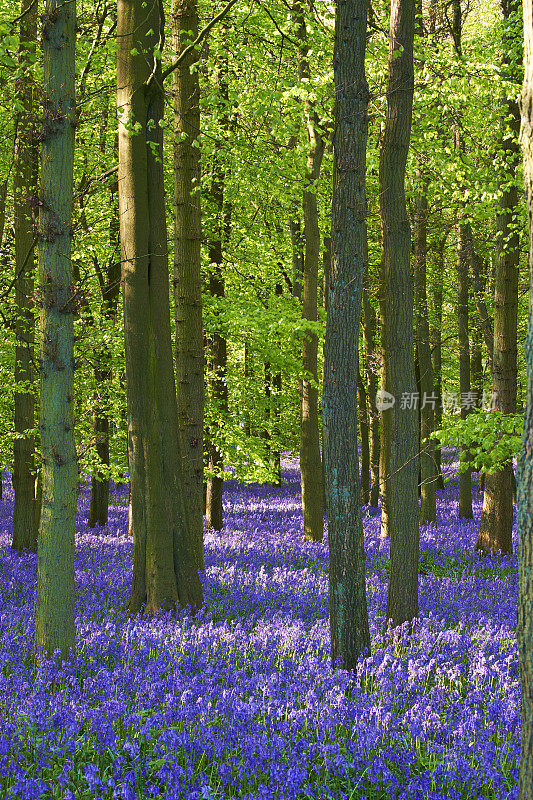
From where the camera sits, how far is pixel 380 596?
9023mm

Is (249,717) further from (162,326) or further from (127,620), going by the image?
(162,326)

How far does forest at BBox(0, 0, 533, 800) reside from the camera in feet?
13.9

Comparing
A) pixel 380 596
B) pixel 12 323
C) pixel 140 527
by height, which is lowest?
pixel 380 596

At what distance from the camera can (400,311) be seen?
734 centimetres

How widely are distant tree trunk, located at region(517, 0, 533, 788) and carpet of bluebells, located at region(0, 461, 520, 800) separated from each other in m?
1.48

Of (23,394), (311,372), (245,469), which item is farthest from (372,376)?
(23,394)

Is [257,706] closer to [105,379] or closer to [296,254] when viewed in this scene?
[105,379]

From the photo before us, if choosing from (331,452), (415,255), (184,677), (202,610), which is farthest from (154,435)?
(415,255)

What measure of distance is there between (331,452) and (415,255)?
1147 cm

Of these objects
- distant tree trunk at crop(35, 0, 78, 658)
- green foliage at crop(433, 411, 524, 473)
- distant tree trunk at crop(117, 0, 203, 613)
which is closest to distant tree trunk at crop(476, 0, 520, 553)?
green foliage at crop(433, 411, 524, 473)

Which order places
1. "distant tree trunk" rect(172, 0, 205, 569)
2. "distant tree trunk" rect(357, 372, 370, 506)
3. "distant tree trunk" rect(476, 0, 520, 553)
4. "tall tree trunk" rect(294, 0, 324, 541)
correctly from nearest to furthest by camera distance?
"distant tree trunk" rect(172, 0, 205, 569) < "distant tree trunk" rect(476, 0, 520, 553) < "tall tree trunk" rect(294, 0, 324, 541) < "distant tree trunk" rect(357, 372, 370, 506)

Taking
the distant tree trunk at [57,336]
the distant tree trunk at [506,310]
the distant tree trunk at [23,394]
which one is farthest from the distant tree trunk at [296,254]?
the distant tree trunk at [57,336]

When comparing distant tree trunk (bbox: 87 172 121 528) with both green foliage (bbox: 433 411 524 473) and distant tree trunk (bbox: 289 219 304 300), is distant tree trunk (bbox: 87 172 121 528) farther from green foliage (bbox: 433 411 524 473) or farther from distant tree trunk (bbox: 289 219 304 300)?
green foliage (bbox: 433 411 524 473)

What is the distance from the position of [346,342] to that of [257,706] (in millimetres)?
3208
